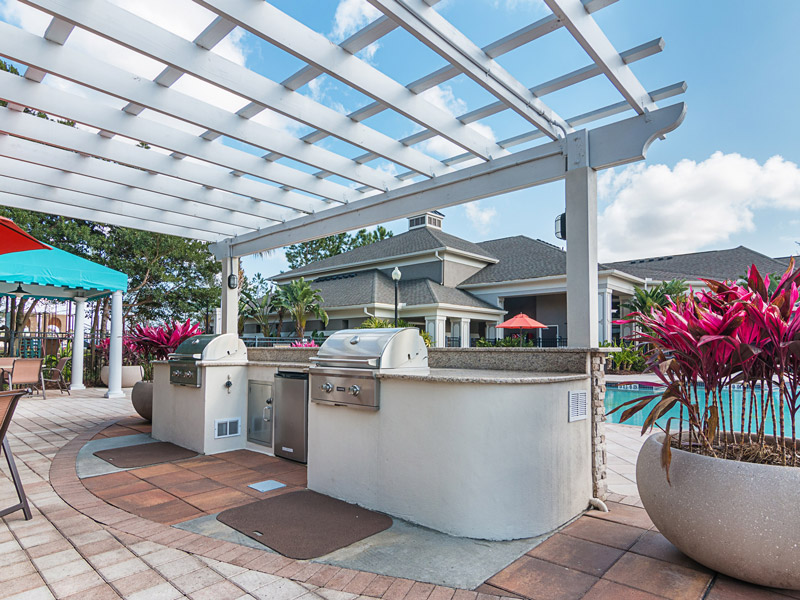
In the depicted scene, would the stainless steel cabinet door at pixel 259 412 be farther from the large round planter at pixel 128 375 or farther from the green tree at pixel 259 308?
the green tree at pixel 259 308

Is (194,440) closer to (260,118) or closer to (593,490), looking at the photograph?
(260,118)

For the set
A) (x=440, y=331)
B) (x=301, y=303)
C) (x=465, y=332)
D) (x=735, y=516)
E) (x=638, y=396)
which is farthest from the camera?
(x=301, y=303)

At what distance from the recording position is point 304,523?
2977 mm

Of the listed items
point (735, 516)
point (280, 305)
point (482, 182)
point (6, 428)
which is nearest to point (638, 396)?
point (482, 182)

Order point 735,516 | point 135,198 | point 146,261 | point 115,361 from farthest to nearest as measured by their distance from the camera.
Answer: point 146,261
point 115,361
point 135,198
point 735,516

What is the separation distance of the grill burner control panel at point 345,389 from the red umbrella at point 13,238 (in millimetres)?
2177

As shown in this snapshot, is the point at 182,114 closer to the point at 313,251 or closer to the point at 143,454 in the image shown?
the point at 143,454

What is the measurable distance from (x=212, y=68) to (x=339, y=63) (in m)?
0.95

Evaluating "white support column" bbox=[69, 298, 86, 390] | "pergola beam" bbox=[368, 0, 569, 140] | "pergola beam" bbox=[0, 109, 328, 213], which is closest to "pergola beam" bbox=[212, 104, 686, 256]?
"pergola beam" bbox=[368, 0, 569, 140]

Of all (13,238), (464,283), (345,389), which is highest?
(464,283)

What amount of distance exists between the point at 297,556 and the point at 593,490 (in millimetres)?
2103

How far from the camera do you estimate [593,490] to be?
3.39 meters

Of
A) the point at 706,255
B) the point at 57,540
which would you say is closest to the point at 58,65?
the point at 57,540

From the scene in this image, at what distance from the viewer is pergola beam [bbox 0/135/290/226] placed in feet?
16.3
